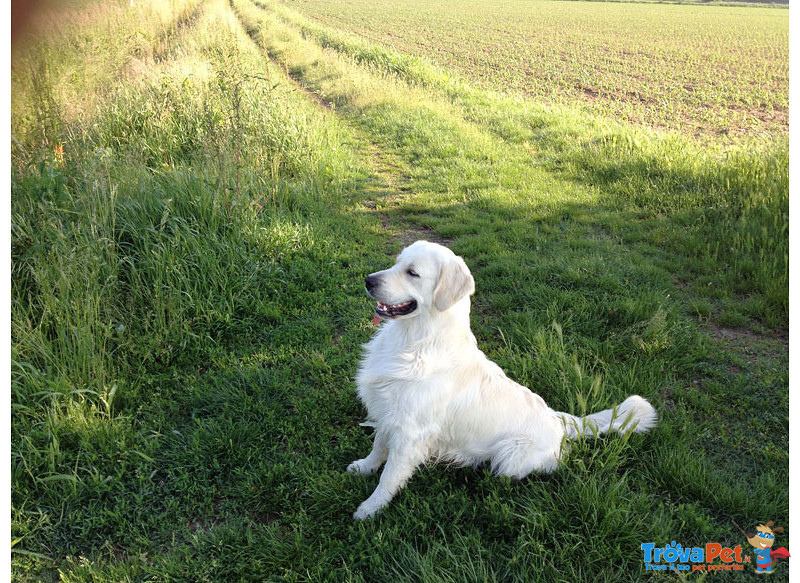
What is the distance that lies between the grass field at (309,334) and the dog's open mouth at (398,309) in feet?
3.12

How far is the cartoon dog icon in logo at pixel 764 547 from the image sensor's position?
7.79 ft

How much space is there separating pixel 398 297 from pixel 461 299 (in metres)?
0.32

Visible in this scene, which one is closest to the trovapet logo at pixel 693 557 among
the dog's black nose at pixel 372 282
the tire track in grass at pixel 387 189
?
the dog's black nose at pixel 372 282

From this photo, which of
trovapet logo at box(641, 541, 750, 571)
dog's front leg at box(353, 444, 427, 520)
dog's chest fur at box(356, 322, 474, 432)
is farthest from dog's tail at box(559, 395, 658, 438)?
dog's front leg at box(353, 444, 427, 520)

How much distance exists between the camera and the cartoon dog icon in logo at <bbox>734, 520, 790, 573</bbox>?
2.37 metres

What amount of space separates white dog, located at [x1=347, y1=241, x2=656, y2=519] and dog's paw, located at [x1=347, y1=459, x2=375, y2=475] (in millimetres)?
231

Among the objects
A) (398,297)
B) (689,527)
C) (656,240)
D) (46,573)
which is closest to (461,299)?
(398,297)

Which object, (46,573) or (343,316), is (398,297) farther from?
(46,573)

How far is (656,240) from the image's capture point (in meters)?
5.58

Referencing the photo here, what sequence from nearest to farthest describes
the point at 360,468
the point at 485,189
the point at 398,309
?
the point at 398,309, the point at 360,468, the point at 485,189

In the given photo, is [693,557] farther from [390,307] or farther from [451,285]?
[390,307]

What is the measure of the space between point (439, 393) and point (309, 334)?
1.65 m

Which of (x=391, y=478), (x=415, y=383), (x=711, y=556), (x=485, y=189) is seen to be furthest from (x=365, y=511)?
(x=485, y=189)

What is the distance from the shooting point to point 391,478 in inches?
103
